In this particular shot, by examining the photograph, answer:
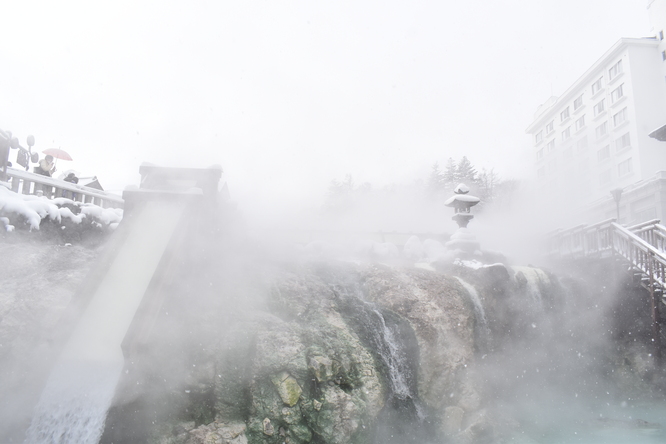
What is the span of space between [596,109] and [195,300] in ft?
116

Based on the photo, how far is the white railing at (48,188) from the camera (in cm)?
798

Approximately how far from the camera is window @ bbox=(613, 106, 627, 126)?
27528 mm

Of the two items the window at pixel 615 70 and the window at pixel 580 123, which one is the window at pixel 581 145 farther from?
the window at pixel 615 70

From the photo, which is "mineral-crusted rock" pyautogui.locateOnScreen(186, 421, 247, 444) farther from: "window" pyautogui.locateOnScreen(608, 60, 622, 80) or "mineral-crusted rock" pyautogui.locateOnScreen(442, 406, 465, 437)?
"window" pyautogui.locateOnScreen(608, 60, 622, 80)

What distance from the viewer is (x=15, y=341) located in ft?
16.8

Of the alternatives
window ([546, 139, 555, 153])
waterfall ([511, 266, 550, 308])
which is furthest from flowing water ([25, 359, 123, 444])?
window ([546, 139, 555, 153])

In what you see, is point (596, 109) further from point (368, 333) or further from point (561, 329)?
point (368, 333)

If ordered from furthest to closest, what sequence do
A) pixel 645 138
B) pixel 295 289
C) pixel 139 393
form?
pixel 645 138 < pixel 295 289 < pixel 139 393

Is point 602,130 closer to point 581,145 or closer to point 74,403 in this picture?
point 581,145

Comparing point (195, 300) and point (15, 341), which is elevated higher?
point (195, 300)

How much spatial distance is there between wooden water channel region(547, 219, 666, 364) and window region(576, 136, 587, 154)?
24.7 meters

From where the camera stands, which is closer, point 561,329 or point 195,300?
point 195,300

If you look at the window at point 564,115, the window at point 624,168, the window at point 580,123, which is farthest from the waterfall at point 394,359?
the window at point 564,115

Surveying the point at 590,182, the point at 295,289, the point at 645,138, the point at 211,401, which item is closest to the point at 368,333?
the point at 295,289
